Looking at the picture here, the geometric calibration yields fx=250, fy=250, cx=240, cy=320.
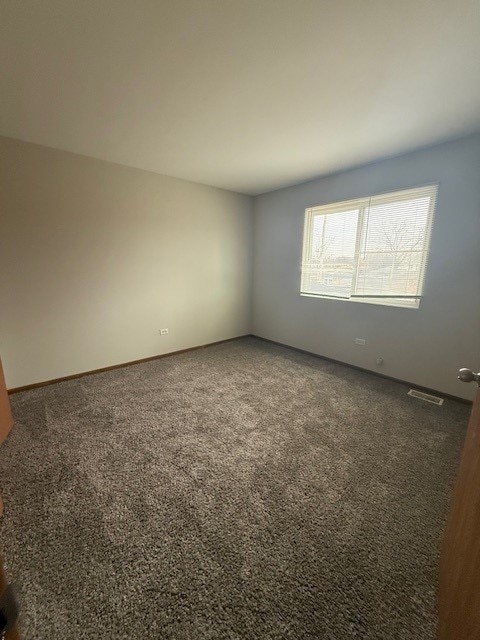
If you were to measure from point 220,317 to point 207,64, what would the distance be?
125 inches

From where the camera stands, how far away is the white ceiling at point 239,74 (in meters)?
1.19

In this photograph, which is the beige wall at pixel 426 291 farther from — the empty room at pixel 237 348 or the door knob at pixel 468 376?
the door knob at pixel 468 376

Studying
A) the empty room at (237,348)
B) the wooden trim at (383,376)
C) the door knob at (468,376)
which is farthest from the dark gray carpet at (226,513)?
the door knob at (468,376)

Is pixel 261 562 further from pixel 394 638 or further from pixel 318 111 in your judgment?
pixel 318 111

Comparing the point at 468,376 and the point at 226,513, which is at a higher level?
the point at 468,376

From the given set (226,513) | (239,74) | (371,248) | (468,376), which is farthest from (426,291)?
(226,513)

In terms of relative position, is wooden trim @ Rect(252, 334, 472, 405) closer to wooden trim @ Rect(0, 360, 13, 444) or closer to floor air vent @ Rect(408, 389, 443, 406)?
floor air vent @ Rect(408, 389, 443, 406)

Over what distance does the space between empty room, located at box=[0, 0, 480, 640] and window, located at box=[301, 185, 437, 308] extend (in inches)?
1.1

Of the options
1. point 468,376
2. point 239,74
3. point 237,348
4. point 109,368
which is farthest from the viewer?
point 237,348

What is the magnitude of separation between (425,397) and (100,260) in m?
3.94

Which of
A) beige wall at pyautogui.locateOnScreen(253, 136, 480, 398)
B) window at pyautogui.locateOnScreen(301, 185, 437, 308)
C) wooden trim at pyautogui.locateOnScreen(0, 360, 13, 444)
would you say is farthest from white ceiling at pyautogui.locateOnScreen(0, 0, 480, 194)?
wooden trim at pyautogui.locateOnScreen(0, 360, 13, 444)

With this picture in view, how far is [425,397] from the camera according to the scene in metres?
2.61

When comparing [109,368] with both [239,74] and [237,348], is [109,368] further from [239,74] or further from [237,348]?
[239,74]

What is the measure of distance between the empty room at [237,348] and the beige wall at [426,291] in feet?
0.07
